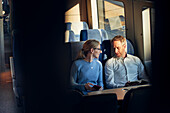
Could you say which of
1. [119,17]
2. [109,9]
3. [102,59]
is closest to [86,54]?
[102,59]

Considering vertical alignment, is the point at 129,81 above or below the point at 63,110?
below

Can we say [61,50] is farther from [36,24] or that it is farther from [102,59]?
[102,59]

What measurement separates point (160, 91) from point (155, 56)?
20mm

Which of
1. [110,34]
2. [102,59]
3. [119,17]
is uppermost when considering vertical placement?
[119,17]

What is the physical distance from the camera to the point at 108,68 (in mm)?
1513

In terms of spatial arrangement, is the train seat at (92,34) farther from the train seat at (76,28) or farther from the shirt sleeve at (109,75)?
the train seat at (76,28)

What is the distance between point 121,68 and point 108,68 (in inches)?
3.8

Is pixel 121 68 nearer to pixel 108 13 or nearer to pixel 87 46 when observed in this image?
pixel 87 46

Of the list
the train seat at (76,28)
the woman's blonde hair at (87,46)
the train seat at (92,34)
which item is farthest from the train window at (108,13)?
the woman's blonde hair at (87,46)

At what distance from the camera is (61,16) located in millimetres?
128

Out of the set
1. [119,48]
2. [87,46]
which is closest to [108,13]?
[119,48]

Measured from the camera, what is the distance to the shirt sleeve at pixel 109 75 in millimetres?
1393

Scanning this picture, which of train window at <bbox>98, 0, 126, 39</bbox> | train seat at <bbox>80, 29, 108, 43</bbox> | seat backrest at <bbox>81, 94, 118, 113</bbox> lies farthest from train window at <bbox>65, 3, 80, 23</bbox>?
train window at <bbox>98, 0, 126, 39</bbox>

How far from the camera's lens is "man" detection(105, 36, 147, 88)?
4.43 ft
